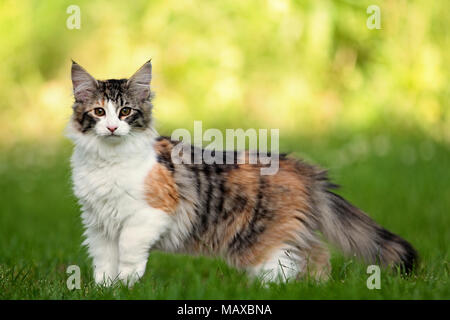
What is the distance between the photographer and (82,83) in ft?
12.8

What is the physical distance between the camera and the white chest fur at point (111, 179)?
3752 mm

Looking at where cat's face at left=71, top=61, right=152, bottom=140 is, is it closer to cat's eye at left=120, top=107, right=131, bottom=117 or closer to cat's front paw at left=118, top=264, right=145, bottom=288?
cat's eye at left=120, top=107, right=131, bottom=117

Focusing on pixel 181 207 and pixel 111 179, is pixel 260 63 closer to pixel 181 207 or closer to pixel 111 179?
pixel 181 207

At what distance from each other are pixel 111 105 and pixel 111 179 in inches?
19.2

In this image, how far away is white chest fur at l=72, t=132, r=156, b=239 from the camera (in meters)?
3.75

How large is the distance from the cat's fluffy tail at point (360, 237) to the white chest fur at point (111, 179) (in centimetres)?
128

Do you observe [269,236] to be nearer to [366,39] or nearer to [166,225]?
[166,225]

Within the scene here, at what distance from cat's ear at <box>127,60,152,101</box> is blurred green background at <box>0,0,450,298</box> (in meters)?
3.22

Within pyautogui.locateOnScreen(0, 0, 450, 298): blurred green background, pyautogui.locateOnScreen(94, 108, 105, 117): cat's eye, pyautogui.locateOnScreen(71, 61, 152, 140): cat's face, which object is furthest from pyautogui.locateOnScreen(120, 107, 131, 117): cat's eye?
pyautogui.locateOnScreen(0, 0, 450, 298): blurred green background

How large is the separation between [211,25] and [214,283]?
7.09 metres

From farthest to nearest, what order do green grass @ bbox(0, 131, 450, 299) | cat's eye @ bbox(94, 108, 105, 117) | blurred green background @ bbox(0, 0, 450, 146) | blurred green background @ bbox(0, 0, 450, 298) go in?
Answer: blurred green background @ bbox(0, 0, 450, 146), blurred green background @ bbox(0, 0, 450, 298), cat's eye @ bbox(94, 108, 105, 117), green grass @ bbox(0, 131, 450, 299)

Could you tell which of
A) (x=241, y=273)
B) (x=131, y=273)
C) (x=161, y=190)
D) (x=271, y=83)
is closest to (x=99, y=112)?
(x=161, y=190)

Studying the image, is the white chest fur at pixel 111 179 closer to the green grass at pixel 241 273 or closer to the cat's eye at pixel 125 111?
the cat's eye at pixel 125 111
